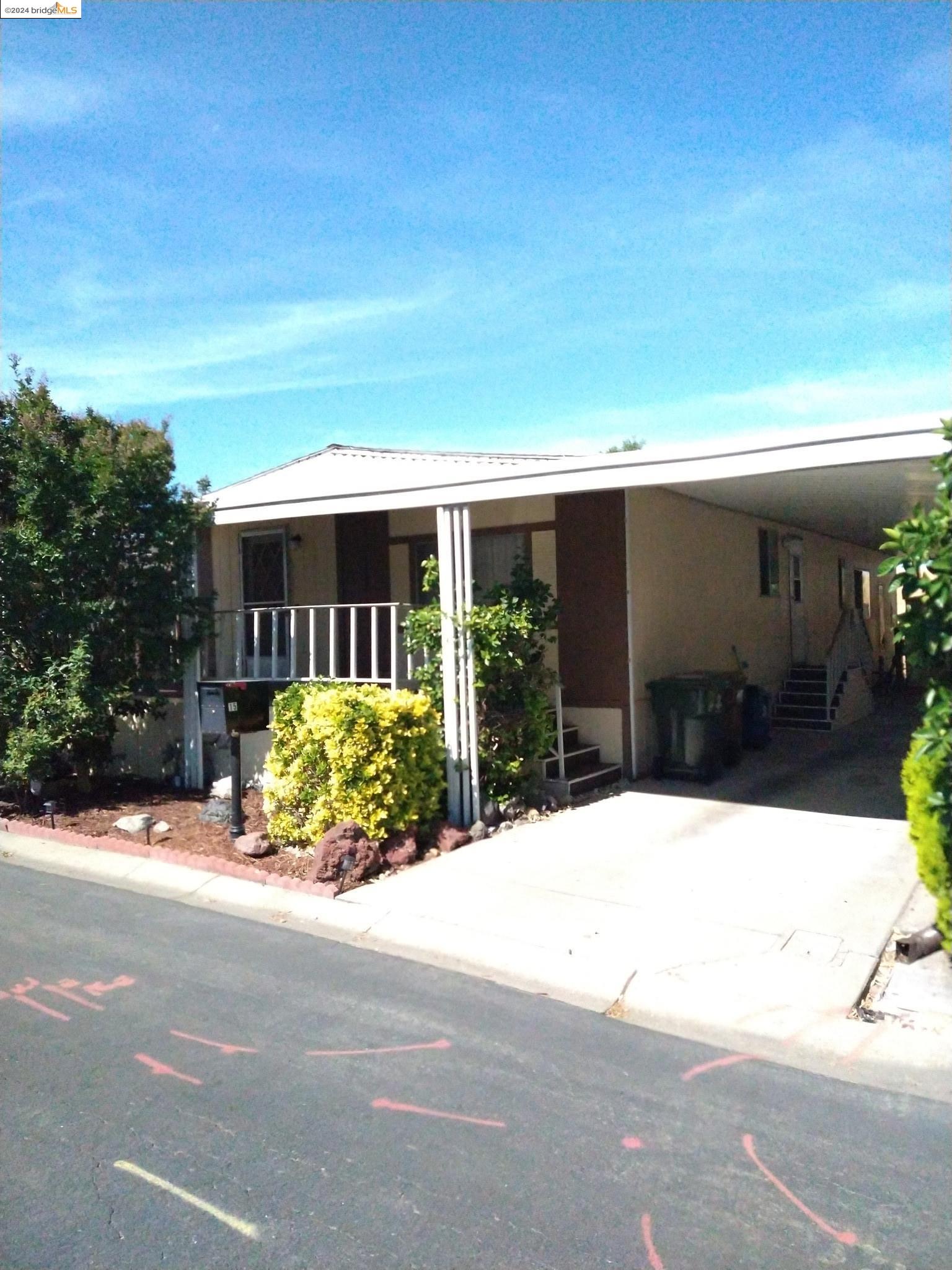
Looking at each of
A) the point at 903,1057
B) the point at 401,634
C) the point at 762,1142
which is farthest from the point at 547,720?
the point at 762,1142

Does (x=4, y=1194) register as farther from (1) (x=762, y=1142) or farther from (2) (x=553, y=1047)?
(1) (x=762, y=1142)

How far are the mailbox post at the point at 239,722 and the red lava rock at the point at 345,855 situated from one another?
4.53 feet

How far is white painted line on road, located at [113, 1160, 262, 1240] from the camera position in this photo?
3.42m

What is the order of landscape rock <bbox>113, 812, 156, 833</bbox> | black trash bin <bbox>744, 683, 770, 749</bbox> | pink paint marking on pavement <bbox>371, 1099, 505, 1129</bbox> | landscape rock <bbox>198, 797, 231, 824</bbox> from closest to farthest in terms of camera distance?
pink paint marking on pavement <bbox>371, 1099, 505, 1129</bbox>
landscape rock <bbox>113, 812, 156, 833</bbox>
landscape rock <bbox>198, 797, 231, 824</bbox>
black trash bin <bbox>744, 683, 770, 749</bbox>

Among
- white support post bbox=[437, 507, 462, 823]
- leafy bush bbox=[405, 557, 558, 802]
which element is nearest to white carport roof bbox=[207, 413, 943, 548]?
white support post bbox=[437, 507, 462, 823]

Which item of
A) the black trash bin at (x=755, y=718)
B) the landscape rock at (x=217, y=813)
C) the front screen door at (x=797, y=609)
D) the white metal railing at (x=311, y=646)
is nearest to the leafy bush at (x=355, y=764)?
the landscape rock at (x=217, y=813)

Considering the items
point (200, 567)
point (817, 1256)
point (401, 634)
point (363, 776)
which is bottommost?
point (817, 1256)

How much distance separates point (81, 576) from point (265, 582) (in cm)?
330

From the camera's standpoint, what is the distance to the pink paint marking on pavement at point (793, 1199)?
3.38 m

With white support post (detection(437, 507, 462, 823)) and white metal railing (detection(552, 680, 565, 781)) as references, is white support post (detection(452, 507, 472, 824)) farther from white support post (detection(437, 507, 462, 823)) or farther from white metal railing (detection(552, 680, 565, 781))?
white metal railing (detection(552, 680, 565, 781))

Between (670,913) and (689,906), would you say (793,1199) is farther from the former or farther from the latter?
(689,906)

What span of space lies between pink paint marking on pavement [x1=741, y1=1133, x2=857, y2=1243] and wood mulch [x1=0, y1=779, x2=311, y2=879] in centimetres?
479

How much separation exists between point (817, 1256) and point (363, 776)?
562cm

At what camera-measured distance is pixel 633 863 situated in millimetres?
8094
